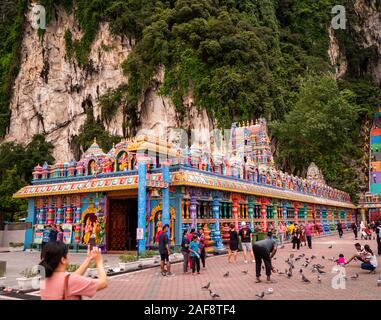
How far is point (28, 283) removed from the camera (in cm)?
1026

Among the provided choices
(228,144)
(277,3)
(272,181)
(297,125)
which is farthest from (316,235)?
(277,3)

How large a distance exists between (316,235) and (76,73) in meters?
41.1

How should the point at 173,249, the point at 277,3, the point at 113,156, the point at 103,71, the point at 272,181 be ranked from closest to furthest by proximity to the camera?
the point at 173,249 < the point at 113,156 < the point at 272,181 < the point at 103,71 < the point at 277,3

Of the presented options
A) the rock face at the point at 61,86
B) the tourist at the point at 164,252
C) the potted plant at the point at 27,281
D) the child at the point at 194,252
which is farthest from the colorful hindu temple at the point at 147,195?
the rock face at the point at 61,86

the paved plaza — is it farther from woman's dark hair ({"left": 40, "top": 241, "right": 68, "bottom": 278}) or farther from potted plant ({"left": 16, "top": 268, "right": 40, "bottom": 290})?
woman's dark hair ({"left": 40, "top": 241, "right": 68, "bottom": 278})

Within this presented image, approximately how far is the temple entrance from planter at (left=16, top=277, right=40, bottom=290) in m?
9.94

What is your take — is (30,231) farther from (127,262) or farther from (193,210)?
(127,262)

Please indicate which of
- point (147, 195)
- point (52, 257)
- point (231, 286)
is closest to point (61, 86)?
point (147, 195)

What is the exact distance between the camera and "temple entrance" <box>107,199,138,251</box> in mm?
20453

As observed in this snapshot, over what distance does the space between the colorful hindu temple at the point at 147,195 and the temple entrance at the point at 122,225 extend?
0.05m

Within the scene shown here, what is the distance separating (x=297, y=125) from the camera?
45031 millimetres

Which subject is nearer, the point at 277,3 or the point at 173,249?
the point at 173,249

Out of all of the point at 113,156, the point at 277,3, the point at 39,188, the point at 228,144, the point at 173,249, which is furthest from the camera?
the point at 277,3

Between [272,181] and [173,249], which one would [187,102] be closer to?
[272,181]
